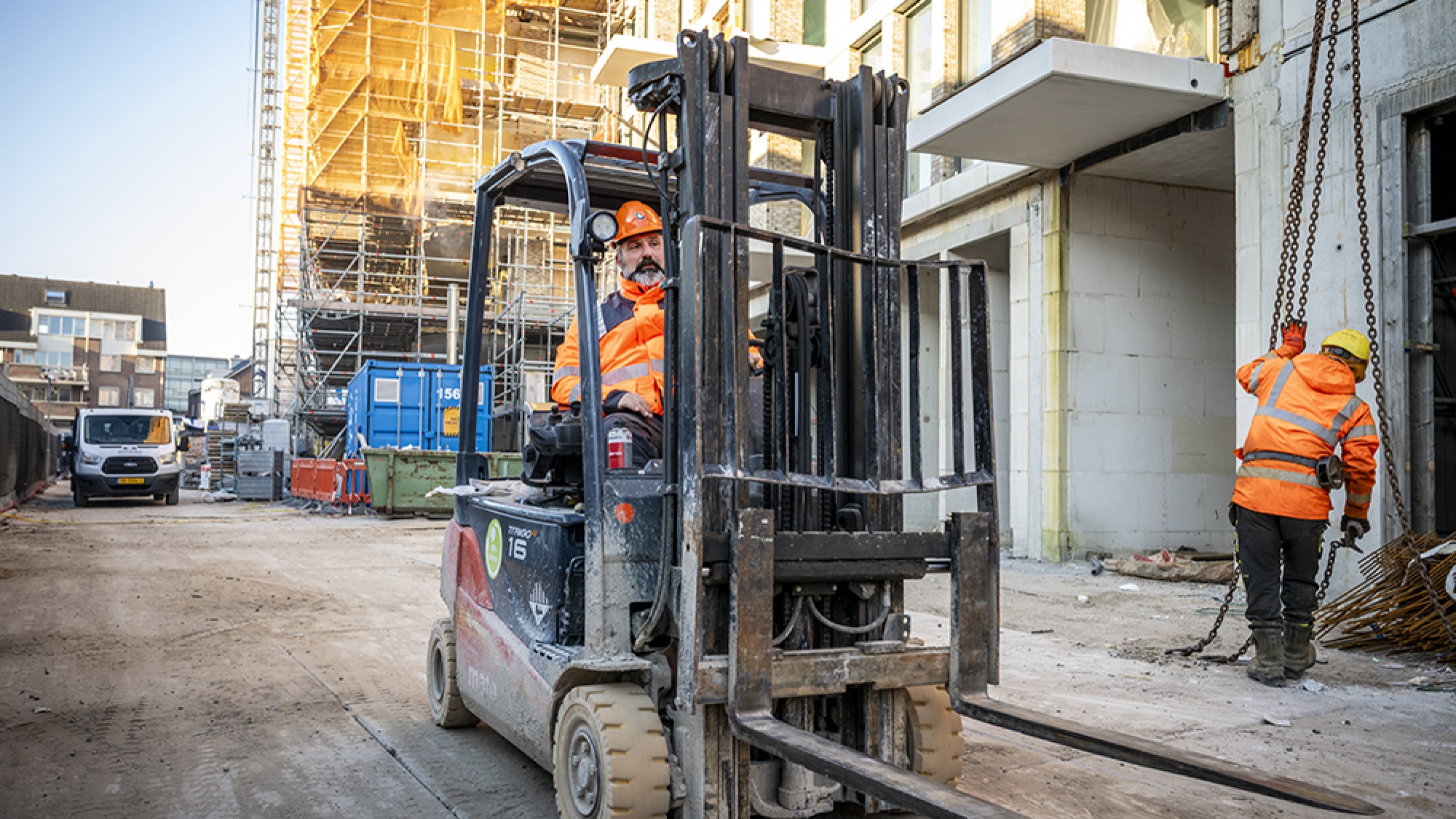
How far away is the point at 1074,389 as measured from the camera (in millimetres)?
12508

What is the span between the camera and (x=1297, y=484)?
5988mm

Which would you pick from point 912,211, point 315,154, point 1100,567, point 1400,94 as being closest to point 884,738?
point 1400,94

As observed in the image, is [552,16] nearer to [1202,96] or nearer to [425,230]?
[425,230]

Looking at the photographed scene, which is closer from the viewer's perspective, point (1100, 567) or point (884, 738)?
point (884, 738)

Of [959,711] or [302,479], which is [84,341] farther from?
[959,711]

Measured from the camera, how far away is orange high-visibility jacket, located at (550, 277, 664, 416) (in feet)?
13.0

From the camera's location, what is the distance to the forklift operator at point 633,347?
391cm

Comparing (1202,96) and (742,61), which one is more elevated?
(1202,96)

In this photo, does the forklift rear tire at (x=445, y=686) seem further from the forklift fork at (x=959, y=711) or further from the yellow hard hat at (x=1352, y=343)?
the yellow hard hat at (x=1352, y=343)

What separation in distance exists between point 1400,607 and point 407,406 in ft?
66.0

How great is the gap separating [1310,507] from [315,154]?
3325 cm

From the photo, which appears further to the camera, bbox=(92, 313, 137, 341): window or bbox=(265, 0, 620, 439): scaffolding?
bbox=(92, 313, 137, 341): window

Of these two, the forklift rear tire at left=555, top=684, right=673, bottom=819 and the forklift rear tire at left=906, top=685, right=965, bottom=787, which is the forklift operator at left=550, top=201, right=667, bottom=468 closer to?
the forklift rear tire at left=555, top=684, right=673, bottom=819

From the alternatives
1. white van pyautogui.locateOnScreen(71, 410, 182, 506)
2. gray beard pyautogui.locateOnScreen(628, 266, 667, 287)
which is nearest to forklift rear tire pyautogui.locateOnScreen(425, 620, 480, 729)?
gray beard pyautogui.locateOnScreen(628, 266, 667, 287)
